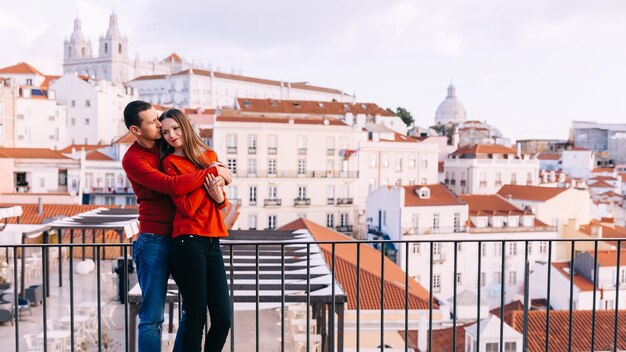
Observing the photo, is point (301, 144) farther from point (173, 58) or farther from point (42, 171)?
point (173, 58)

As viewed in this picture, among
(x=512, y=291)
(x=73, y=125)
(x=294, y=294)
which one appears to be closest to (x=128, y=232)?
(x=294, y=294)

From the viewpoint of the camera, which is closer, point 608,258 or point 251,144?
point 608,258

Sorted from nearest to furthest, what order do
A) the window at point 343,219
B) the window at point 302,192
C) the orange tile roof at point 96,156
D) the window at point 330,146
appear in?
1. the window at point 302,192
2. the window at point 330,146
3. the window at point 343,219
4. the orange tile roof at point 96,156

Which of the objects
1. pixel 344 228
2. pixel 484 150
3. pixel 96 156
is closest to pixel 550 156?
pixel 484 150

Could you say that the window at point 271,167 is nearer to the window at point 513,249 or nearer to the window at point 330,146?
the window at point 330,146

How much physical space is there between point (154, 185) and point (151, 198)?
7.6 inches

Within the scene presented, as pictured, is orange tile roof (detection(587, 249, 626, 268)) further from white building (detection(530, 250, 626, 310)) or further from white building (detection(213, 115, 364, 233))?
white building (detection(213, 115, 364, 233))

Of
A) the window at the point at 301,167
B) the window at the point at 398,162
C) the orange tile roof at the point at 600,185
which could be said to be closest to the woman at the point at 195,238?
the window at the point at 301,167

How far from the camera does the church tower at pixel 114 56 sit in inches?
4843

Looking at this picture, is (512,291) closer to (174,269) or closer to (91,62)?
(174,269)

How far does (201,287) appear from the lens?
3600mm

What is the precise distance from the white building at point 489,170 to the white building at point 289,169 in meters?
14.0

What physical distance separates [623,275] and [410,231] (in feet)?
38.6

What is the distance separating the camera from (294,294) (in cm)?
725
